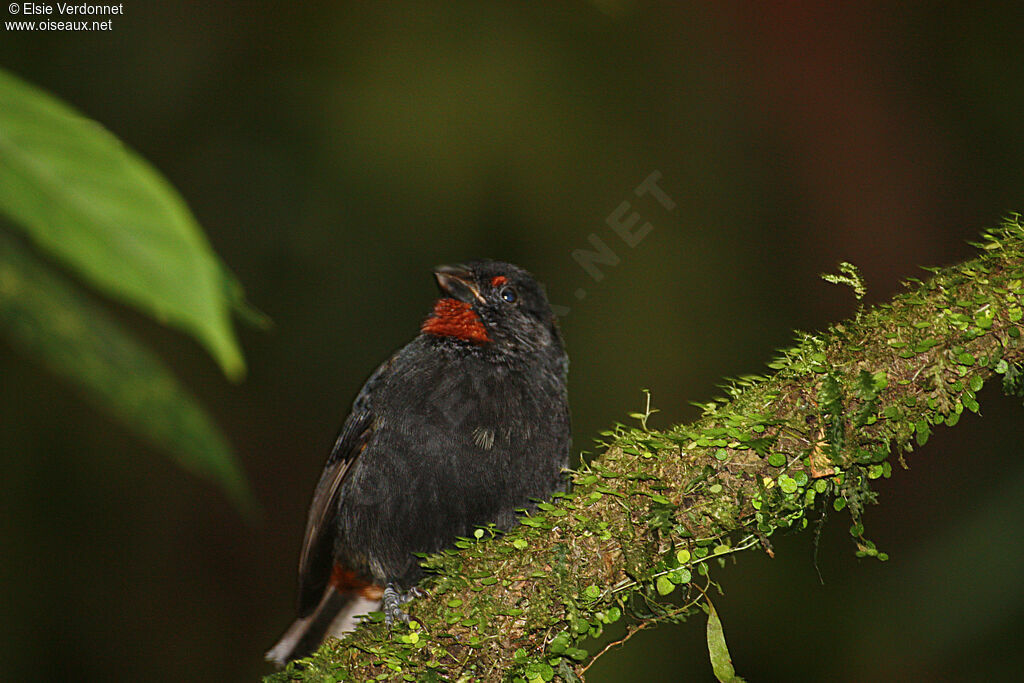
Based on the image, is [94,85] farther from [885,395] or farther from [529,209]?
[885,395]

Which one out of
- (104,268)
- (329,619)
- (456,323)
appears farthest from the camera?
(329,619)

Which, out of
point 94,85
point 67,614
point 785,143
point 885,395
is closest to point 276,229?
point 94,85

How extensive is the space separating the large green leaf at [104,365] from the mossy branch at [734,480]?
1472 millimetres

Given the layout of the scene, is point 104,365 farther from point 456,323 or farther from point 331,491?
point 331,491

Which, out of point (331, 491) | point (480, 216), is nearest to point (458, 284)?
point (331, 491)

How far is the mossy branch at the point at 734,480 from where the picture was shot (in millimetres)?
2062

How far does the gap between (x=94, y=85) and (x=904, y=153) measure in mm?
5725

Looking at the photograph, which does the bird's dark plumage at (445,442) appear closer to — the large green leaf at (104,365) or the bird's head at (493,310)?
the bird's head at (493,310)

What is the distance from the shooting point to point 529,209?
21.7 feet

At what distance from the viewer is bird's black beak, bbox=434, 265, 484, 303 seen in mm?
3469

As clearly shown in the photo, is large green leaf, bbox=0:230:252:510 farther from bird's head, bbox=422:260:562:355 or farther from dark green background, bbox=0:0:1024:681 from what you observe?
dark green background, bbox=0:0:1024:681

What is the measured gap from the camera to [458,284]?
138 inches

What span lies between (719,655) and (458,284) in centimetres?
181

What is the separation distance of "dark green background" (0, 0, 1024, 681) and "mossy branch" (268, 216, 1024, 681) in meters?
3.50
